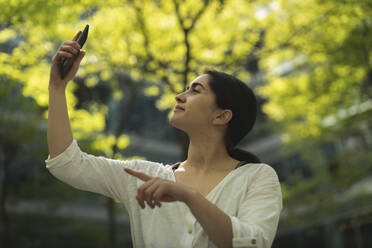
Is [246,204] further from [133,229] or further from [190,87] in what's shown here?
[190,87]

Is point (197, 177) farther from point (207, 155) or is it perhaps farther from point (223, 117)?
point (223, 117)

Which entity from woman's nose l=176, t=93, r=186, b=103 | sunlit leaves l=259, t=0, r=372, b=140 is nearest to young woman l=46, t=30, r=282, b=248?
woman's nose l=176, t=93, r=186, b=103

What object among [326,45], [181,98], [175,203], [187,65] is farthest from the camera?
[326,45]

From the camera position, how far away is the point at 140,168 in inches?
79.3

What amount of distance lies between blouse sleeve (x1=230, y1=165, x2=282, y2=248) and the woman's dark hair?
309mm

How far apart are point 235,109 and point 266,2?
6.67m

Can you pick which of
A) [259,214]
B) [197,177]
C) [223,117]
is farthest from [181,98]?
[259,214]

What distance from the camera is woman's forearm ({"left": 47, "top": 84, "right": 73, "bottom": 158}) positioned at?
1.75 metres

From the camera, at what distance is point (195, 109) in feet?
6.76

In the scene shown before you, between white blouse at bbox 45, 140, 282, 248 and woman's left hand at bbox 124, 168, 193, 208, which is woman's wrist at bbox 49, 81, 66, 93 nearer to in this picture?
white blouse at bbox 45, 140, 282, 248

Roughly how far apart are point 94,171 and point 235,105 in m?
0.80

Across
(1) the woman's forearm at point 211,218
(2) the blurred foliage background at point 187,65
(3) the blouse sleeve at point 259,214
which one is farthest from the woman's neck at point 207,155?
(2) the blurred foliage background at point 187,65

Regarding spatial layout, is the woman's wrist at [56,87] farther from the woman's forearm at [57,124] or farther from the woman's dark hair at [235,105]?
the woman's dark hair at [235,105]

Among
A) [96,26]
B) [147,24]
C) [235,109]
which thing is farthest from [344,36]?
[235,109]
